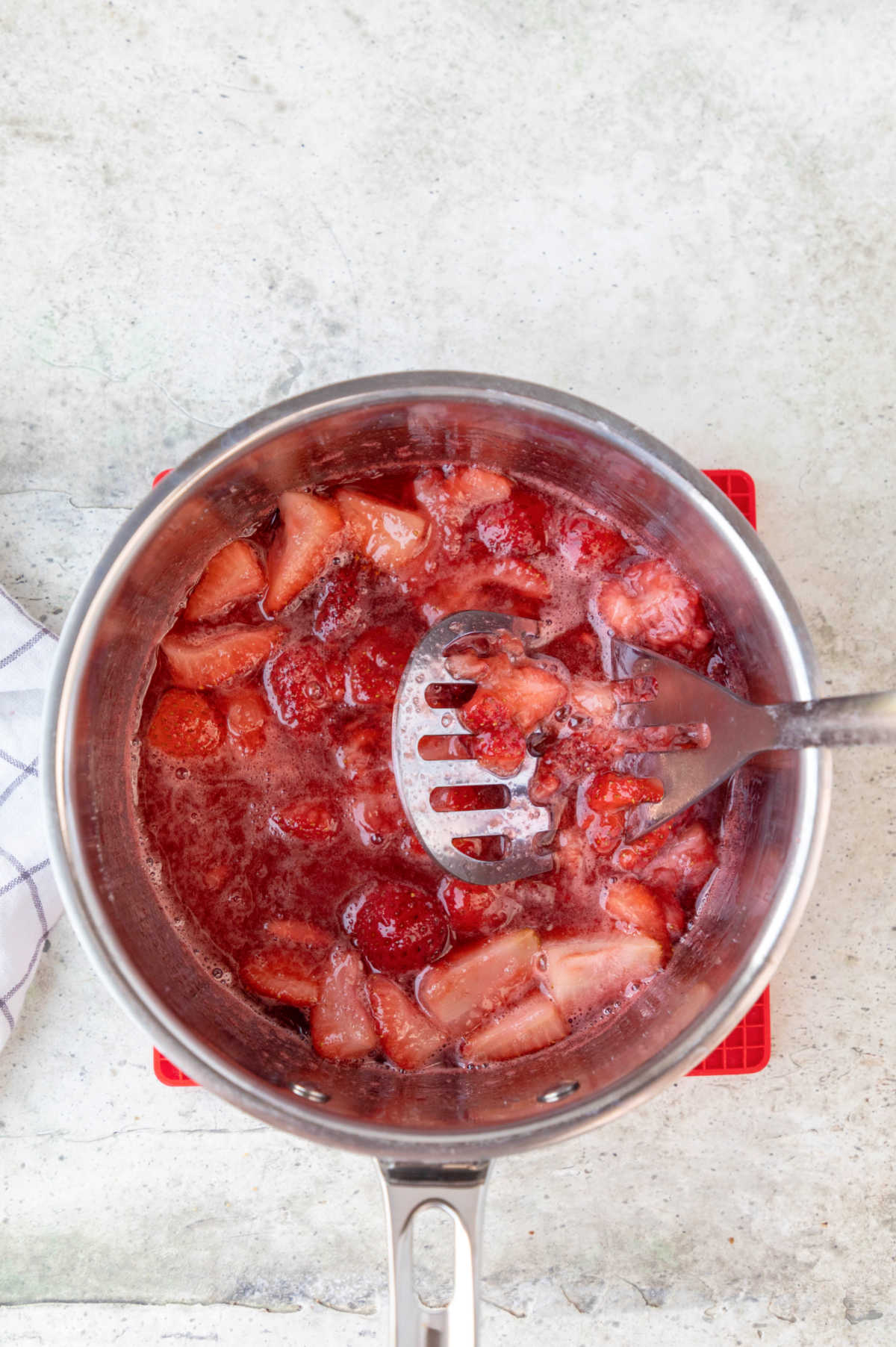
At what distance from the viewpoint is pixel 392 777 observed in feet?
3.95

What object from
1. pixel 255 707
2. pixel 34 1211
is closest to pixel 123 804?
pixel 255 707

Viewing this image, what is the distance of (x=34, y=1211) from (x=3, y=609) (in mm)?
859

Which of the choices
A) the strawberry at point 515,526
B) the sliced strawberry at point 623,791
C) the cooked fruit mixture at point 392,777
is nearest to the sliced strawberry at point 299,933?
the cooked fruit mixture at point 392,777

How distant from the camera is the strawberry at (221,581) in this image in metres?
1.18

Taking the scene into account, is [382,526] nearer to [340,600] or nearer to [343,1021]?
[340,600]

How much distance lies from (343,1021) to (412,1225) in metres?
0.25

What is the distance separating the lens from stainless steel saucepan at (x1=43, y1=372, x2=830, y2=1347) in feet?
3.15

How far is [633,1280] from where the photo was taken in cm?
145

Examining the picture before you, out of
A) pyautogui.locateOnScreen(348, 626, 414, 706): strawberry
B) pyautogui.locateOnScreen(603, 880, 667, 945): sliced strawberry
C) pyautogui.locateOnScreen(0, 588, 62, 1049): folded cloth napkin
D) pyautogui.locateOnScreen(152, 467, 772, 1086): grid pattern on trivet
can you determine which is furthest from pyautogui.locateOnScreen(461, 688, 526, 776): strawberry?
pyautogui.locateOnScreen(0, 588, 62, 1049): folded cloth napkin

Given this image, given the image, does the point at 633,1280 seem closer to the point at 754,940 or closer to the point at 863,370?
the point at 754,940

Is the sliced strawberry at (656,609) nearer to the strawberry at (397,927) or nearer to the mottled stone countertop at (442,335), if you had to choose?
the mottled stone countertop at (442,335)

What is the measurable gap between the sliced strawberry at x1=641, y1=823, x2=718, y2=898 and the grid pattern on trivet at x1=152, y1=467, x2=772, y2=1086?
226 mm

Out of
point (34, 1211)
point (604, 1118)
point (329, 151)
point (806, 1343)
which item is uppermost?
point (329, 151)

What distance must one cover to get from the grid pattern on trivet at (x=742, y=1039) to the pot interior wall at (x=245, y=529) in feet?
0.61
